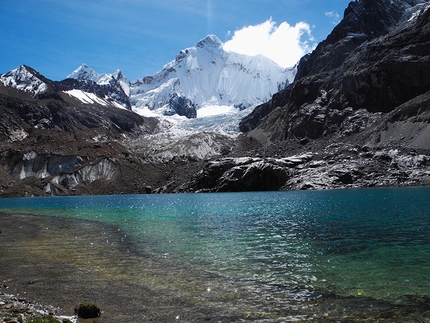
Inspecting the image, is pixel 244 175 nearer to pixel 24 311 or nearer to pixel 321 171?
pixel 321 171

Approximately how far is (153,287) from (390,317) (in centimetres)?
964

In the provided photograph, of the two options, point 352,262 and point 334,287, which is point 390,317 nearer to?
point 334,287

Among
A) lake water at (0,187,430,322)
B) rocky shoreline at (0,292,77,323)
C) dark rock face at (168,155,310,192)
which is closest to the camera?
rocky shoreline at (0,292,77,323)

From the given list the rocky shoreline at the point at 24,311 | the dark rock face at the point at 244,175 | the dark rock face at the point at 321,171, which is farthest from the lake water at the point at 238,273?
the dark rock face at the point at 244,175

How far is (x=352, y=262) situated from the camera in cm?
1897

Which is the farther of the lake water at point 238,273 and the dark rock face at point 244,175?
the dark rock face at point 244,175

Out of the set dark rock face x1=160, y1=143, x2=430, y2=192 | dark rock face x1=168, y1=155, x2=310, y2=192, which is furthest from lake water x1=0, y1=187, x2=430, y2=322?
dark rock face x1=168, y1=155, x2=310, y2=192

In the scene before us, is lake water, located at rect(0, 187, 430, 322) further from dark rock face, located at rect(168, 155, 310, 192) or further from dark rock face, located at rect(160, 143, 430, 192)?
dark rock face, located at rect(168, 155, 310, 192)

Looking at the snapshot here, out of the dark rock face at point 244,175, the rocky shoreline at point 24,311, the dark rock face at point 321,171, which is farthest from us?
the dark rock face at point 244,175

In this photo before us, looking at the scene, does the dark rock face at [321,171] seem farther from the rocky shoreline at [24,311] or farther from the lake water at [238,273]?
the rocky shoreline at [24,311]

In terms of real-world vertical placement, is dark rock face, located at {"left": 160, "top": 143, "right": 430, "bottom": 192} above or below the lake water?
above

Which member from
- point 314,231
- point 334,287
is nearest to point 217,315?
point 334,287

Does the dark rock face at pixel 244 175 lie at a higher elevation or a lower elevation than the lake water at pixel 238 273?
higher

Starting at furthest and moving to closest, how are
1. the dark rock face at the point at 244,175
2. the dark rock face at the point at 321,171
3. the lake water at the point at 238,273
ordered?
the dark rock face at the point at 244,175 < the dark rock face at the point at 321,171 < the lake water at the point at 238,273
